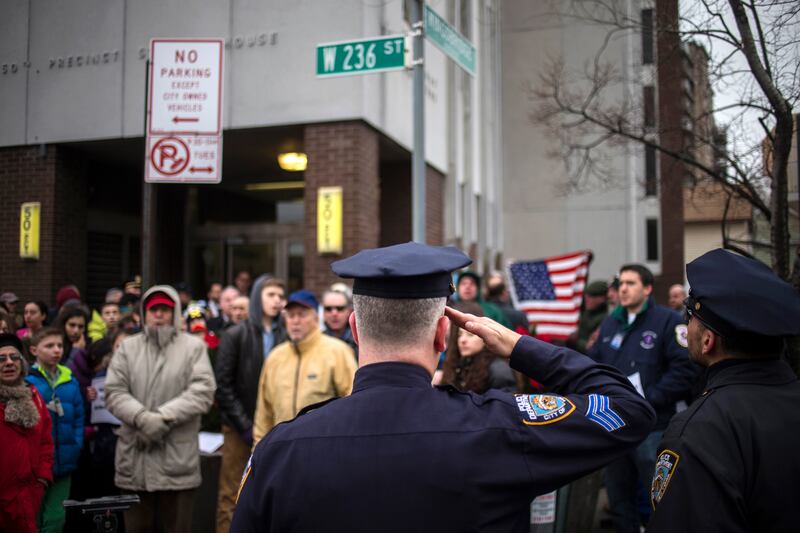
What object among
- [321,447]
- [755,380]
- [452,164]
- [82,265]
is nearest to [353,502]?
[321,447]

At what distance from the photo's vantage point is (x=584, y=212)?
2253 centimetres

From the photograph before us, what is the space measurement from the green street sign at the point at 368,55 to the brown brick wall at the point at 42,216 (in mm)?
2562

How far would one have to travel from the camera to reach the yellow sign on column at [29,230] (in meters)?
5.25

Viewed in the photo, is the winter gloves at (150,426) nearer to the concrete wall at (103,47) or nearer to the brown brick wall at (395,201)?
the concrete wall at (103,47)

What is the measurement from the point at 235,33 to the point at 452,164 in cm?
692

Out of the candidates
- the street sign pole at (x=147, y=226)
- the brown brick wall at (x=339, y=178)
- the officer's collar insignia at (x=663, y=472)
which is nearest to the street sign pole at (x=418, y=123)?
the street sign pole at (x=147, y=226)

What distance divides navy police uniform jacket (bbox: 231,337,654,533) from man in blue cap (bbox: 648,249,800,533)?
277 mm

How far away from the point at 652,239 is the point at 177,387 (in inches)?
934

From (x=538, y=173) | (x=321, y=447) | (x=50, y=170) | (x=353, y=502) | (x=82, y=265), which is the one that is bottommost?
(x=353, y=502)

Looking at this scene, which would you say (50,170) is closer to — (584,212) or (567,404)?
(567,404)

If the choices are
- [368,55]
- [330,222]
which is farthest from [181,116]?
[330,222]

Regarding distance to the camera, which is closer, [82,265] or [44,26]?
[44,26]

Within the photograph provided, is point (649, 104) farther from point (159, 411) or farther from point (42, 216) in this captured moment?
point (42, 216)

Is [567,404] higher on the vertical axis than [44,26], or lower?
lower
